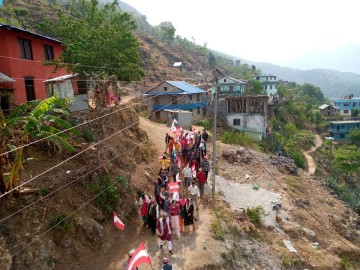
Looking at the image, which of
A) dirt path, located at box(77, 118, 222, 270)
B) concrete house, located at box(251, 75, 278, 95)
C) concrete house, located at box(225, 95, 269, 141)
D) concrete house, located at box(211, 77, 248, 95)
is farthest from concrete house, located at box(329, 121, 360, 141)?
dirt path, located at box(77, 118, 222, 270)

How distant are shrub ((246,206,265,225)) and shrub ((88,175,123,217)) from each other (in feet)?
24.8

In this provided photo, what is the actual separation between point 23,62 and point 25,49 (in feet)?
3.31

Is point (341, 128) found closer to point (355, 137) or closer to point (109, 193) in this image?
point (355, 137)

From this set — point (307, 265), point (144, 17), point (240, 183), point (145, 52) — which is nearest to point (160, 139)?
point (240, 183)

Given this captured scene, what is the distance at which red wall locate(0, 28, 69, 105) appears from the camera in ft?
60.4

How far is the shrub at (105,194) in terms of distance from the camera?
1396 cm

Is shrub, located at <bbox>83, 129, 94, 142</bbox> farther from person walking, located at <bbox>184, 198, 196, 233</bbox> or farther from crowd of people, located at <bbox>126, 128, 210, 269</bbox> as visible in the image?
person walking, located at <bbox>184, 198, 196, 233</bbox>

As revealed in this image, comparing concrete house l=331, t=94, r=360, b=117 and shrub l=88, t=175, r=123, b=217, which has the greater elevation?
shrub l=88, t=175, r=123, b=217

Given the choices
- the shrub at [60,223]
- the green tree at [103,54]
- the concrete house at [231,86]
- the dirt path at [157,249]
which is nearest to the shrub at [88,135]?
the green tree at [103,54]

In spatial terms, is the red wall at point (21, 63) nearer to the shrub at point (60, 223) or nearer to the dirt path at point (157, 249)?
the shrub at point (60, 223)

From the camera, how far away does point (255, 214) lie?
59.1 ft

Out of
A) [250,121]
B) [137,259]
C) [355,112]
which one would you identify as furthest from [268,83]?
[137,259]

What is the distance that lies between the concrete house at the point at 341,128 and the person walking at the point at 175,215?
207 ft

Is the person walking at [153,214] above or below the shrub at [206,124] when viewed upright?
above
